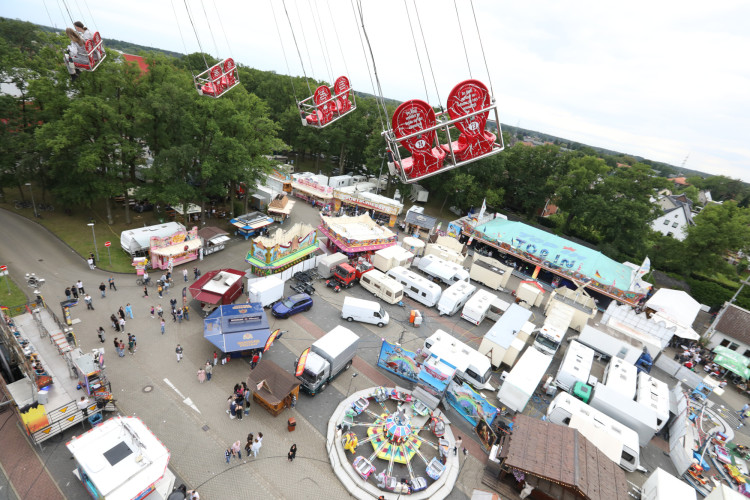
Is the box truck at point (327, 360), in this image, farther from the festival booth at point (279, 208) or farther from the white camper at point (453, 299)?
the festival booth at point (279, 208)

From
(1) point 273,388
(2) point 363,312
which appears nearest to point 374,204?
(2) point 363,312

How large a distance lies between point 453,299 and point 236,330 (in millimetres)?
14672

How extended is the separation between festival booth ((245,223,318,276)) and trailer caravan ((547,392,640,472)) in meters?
18.8

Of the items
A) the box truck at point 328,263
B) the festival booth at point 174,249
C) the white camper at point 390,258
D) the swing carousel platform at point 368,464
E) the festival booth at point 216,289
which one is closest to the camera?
the swing carousel platform at point 368,464

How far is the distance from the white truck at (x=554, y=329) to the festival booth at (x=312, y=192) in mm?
26702

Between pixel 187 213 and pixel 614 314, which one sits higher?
pixel 187 213

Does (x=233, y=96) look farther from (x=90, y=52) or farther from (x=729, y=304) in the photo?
(x=729, y=304)

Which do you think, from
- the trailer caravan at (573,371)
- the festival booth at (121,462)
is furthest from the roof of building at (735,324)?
the festival booth at (121,462)

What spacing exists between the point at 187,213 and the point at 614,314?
120 feet

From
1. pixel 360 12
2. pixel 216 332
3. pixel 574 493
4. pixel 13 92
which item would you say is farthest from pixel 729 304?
pixel 13 92

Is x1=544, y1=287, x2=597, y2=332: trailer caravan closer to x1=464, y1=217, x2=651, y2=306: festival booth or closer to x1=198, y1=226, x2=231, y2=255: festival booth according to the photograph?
x1=464, y1=217, x2=651, y2=306: festival booth

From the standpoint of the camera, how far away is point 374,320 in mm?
21500

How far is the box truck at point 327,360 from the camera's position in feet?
50.7

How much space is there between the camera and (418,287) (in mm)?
24828
